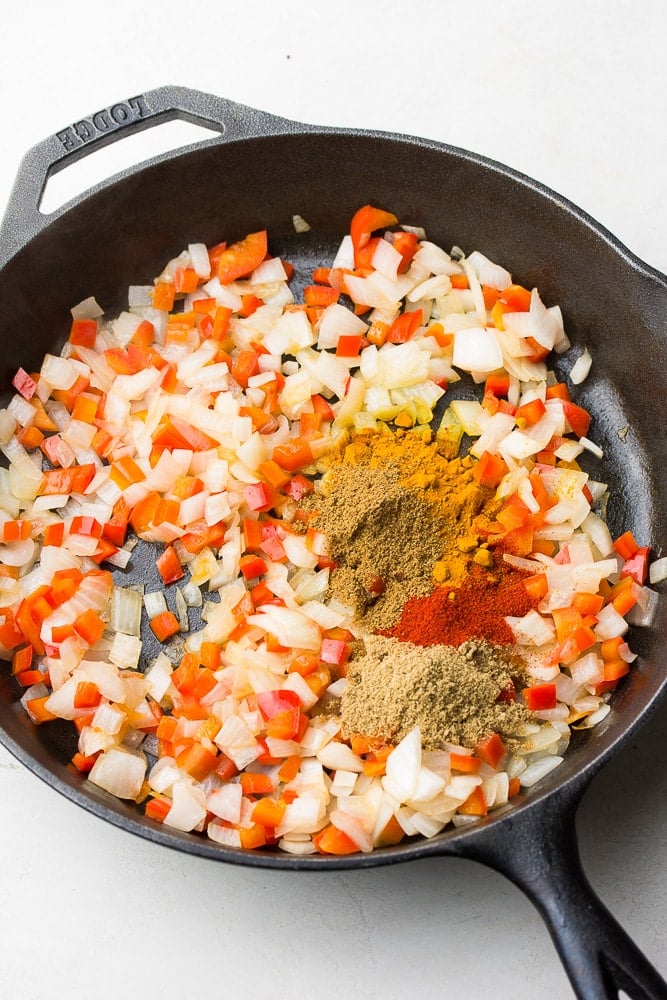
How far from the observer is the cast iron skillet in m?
2.19

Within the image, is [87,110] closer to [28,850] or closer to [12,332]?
[12,332]

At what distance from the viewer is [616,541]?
223cm

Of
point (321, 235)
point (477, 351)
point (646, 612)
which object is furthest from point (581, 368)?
point (321, 235)

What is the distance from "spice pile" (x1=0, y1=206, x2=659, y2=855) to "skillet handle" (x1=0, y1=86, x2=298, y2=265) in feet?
0.83

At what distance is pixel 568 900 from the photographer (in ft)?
5.53

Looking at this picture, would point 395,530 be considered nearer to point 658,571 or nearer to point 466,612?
point 466,612

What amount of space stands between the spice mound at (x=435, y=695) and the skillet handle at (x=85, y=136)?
1.21m

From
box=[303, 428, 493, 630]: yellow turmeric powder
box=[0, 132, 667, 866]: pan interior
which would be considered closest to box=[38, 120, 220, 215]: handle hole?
box=[0, 132, 667, 866]: pan interior

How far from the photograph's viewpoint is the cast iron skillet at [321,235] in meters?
2.19

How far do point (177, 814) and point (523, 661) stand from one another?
765 millimetres

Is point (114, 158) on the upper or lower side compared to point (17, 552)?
upper

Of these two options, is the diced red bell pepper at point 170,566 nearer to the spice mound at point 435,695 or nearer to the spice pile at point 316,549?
the spice pile at point 316,549

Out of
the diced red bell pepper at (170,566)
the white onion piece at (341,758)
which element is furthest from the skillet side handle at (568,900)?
the diced red bell pepper at (170,566)

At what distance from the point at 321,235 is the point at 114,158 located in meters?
0.63
